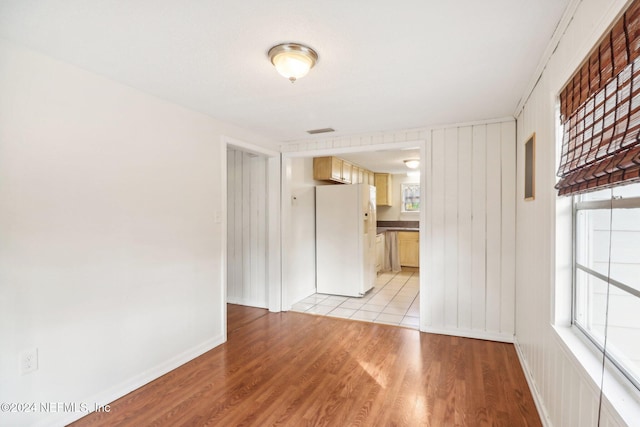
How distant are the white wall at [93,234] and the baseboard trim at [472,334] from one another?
2.40 m

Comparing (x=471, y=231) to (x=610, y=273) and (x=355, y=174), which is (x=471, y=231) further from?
(x=355, y=174)

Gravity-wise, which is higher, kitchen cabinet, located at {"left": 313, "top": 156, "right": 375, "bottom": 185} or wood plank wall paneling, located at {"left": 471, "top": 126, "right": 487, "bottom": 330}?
kitchen cabinet, located at {"left": 313, "top": 156, "right": 375, "bottom": 185}

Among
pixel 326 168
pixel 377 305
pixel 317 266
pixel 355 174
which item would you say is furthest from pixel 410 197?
pixel 377 305

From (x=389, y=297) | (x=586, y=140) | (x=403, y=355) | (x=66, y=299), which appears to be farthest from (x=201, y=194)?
(x=389, y=297)

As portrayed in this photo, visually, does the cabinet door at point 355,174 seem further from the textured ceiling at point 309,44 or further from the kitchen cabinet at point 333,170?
the textured ceiling at point 309,44

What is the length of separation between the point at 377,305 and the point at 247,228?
2.12m

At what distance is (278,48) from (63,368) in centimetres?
237

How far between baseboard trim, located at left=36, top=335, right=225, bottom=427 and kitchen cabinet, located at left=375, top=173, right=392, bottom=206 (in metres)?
5.39

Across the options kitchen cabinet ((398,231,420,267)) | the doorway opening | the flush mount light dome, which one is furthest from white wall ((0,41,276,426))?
kitchen cabinet ((398,231,420,267))

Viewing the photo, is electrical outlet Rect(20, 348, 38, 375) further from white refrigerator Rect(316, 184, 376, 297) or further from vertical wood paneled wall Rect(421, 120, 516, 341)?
white refrigerator Rect(316, 184, 376, 297)

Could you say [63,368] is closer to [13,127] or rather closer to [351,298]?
[13,127]

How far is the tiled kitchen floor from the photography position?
403 cm

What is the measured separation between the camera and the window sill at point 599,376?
1.06 meters

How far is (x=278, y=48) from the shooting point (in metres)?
1.89
